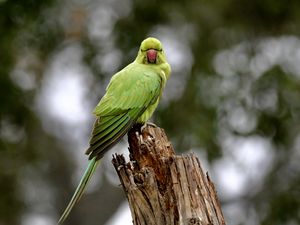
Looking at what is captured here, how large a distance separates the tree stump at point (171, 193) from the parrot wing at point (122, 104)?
2.62 feet

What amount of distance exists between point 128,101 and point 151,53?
0.58 meters

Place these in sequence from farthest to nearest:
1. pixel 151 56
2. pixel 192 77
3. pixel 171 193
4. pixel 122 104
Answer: pixel 192 77, pixel 151 56, pixel 122 104, pixel 171 193

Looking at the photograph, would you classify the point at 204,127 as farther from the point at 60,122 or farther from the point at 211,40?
the point at 60,122

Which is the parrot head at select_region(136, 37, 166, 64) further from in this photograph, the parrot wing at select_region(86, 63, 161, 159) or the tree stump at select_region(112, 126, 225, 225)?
the tree stump at select_region(112, 126, 225, 225)

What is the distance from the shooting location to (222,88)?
13.7 m

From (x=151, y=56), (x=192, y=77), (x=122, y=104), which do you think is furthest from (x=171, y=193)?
(x=192, y=77)

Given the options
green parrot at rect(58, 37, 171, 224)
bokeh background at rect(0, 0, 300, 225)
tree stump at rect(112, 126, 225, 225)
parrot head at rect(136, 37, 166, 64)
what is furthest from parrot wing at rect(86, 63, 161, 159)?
bokeh background at rect(0, 0, 300, 225)

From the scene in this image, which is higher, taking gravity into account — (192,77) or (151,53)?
(192,77)

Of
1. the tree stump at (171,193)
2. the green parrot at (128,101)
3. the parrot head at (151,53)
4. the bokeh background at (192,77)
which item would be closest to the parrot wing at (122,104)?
the green parrot at (128,101)

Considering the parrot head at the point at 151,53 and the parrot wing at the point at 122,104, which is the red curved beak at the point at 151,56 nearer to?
the parrot head at the point at 151,53

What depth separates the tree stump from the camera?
577 centimetres

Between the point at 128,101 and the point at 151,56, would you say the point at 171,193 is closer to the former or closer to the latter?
the point at 128,101

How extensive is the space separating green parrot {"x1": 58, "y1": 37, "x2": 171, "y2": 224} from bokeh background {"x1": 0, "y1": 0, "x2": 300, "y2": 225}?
4.96 m

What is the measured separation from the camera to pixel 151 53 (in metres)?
7.55
